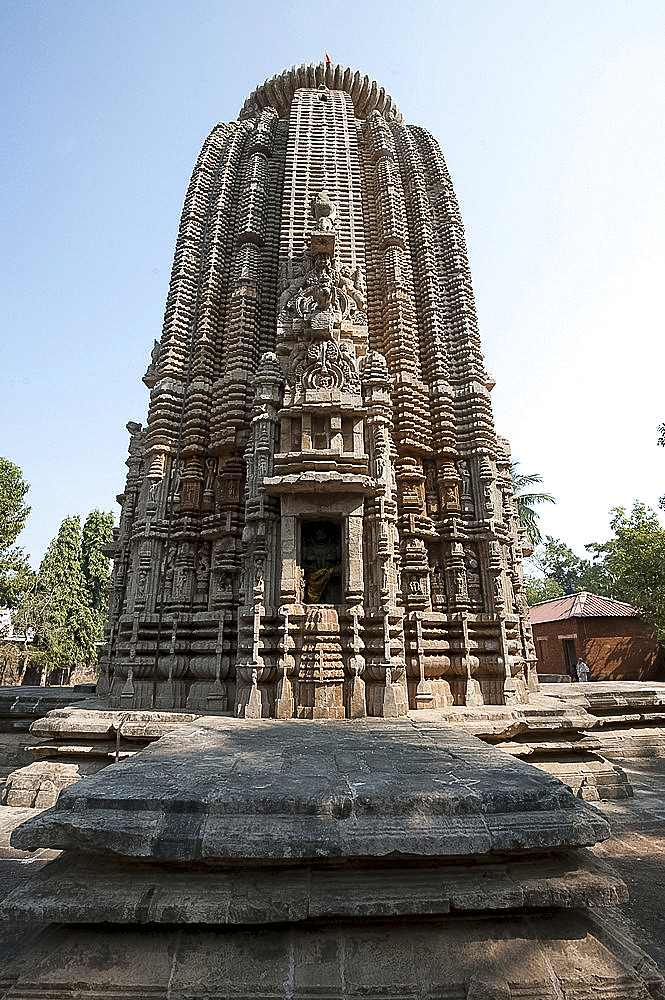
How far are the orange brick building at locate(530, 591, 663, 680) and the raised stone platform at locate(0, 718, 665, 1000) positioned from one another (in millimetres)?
25774

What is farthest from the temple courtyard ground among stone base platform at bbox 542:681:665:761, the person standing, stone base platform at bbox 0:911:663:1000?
the person standing

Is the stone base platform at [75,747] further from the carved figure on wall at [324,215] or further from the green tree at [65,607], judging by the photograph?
the green tree at [65,607]

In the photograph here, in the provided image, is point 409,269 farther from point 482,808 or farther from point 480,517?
point 482,808

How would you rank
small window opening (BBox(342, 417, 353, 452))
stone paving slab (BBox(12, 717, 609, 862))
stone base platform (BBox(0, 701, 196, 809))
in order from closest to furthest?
stone paving slab (BBox(12, 717, 609, 862)) → stone base platform (BBox(0, 701, 196, 809)) → small window opening (BBox(342, 417, 353, 452))

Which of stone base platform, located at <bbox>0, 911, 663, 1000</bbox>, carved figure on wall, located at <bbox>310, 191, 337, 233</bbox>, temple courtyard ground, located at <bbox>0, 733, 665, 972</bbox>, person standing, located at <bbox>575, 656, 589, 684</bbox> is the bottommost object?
temple courtyard ground, located at <bbox>0, 733, 665, 972</bbox>

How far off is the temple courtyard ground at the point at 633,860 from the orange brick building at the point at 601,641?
55.2ft

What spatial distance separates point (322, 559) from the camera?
1116cm

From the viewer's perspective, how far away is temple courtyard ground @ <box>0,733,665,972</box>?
4.58 m

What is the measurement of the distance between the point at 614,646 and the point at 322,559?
22.1 meters

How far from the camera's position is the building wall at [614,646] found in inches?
1004

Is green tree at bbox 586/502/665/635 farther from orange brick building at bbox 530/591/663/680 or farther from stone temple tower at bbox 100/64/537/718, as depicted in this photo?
stone temple tower at bbox 100/64/537/718

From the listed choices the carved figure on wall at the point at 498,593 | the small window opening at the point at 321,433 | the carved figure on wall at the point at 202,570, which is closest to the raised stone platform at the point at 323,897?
the small window opening at the point at 321,433

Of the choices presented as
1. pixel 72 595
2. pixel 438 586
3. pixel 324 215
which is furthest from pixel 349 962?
pixel 72 595

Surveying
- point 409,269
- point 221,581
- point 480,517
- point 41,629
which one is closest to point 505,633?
point 480,517
